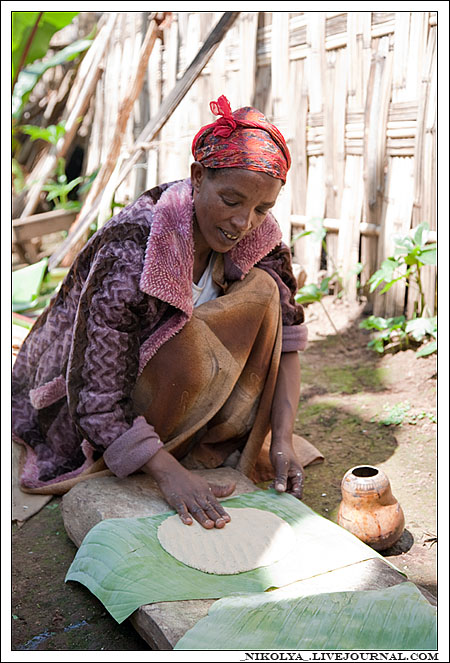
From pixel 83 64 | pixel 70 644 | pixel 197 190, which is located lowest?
pixel 70 644

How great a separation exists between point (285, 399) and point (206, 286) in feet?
1.62

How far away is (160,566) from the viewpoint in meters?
1.80

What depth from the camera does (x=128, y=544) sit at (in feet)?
6.10

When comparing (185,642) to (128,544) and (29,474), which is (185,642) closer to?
(128,544)

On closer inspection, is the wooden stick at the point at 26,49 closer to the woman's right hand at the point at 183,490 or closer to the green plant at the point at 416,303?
the green plant at the point at 416,303

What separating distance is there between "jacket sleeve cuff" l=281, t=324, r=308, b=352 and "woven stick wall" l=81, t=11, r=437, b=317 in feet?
3.71

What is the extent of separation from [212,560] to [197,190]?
3.50ft

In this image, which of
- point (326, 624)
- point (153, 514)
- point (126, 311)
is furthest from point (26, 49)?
point (326, 624)

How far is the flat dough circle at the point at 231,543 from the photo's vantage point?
185 cm

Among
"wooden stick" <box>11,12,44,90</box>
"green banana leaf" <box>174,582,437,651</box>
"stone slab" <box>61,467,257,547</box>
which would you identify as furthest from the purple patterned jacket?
"wooden stick" <box>11,12,44,90</box>

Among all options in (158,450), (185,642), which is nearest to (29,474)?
(158,450)

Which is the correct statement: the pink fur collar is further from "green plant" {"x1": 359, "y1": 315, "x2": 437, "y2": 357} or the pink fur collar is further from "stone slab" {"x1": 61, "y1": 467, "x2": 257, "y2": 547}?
"green plant" {"x1": 359, "y1": 315, "x2": 437, "y2": 357}

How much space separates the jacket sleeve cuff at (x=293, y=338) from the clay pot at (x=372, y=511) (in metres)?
0.57

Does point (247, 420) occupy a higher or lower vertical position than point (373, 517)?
higher
